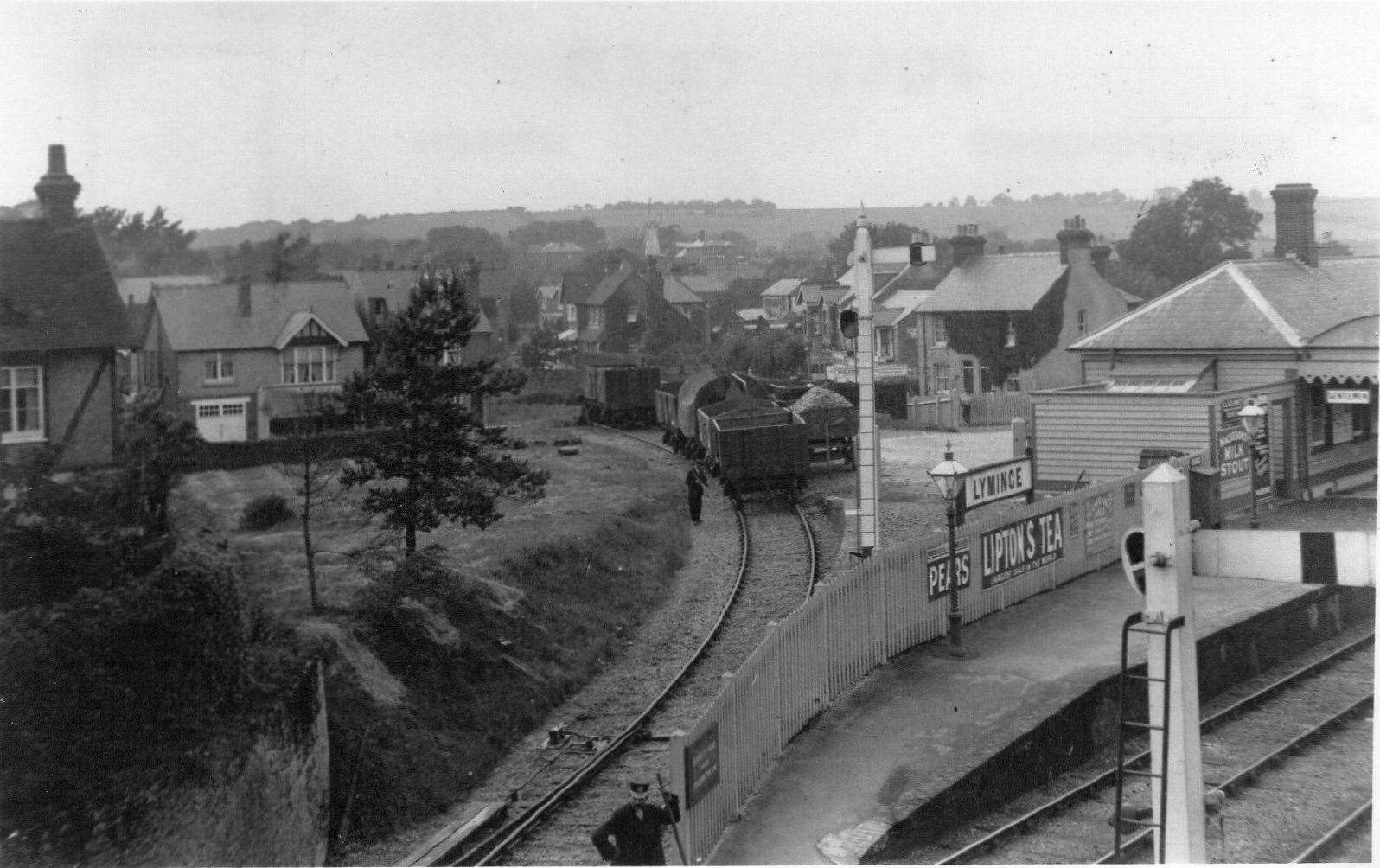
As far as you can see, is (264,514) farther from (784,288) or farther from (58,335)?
(784,288)

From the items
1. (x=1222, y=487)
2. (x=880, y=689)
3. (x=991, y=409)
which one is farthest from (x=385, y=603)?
(x=991, y=409)

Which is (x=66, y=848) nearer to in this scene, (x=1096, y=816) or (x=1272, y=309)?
(x=1096, y=816)

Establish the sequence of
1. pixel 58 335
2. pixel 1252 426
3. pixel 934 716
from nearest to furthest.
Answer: pixel 934 716
pixel 58 335
pixel 1252 426

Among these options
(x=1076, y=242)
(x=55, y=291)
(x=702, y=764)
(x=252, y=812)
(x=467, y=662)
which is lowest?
(x=467, y=662)

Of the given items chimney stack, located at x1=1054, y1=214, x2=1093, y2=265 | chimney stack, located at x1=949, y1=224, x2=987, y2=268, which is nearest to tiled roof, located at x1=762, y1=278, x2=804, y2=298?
chimney stack, located at x1=949, y1=224, x2=987, y2=268

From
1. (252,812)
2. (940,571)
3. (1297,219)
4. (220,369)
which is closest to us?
(252,812)

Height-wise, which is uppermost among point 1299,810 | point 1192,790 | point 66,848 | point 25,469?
point 25,469

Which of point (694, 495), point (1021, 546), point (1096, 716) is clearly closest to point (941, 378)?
point (694, 495)
